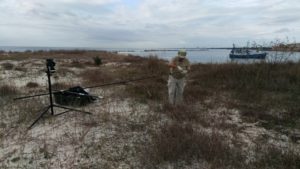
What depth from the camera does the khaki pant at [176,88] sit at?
21.5 feet

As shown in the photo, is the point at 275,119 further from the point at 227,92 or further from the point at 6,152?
the point at 6,152

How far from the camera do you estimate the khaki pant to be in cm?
654

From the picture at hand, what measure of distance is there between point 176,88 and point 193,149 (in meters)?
2.49

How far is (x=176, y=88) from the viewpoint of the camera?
6570mm

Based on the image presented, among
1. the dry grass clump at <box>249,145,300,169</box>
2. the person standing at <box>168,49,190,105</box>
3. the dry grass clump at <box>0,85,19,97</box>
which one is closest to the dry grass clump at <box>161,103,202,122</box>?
the person standing at <box>168,49,190,105</box>

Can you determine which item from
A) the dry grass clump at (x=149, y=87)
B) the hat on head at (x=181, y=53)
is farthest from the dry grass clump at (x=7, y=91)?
the hat on head at (x=181, y=53)

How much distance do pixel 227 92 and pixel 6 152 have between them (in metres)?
6.53

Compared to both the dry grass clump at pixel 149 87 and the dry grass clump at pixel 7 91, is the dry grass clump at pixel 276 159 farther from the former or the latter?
the dry grass clump at pixel 7 91

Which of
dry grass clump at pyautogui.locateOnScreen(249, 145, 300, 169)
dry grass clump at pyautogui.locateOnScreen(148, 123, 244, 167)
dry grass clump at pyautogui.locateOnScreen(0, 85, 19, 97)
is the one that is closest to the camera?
dry grass clump at pyautogui.locateOnScreen(249, 145, 300, 169)

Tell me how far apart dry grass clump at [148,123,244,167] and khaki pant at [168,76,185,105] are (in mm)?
1951

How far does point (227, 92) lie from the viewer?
8.84 m

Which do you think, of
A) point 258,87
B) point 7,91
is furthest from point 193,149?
point 7,91

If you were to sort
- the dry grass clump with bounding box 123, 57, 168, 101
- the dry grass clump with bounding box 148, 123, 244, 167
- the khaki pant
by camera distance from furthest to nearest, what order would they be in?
1. the dry grass clump with bounding box 123, 57, 168, 101
2. the khaki pant
3. the dry grass clump with bounding box 148, 123, 244, 167

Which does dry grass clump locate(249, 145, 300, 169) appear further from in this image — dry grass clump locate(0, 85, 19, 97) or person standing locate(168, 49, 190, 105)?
dry grass clump locate(0, 85, 19, 97)
